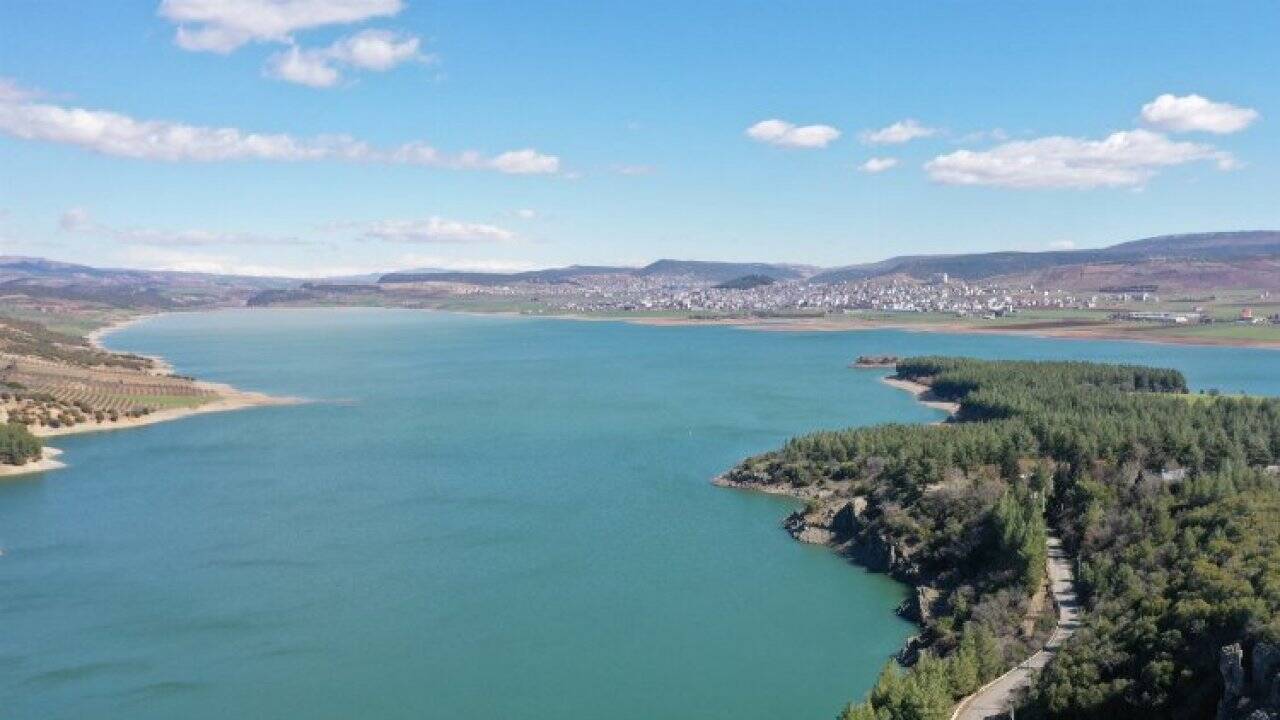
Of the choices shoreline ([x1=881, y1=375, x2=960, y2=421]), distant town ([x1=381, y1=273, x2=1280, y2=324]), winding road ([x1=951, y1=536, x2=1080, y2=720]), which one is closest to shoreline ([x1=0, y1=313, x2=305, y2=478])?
shoreline ([x1=881, y1=375, x2=960, y2=421])

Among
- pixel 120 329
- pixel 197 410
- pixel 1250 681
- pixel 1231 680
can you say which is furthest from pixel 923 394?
pixel 120 329

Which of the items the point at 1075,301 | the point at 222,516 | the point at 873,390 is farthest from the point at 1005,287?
the point at 222,516

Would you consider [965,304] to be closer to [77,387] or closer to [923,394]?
[923,394]

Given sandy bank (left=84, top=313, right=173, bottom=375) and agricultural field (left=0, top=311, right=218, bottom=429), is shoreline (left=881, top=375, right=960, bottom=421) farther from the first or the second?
sandy bank (left=84, top=313, right=173, bottom=375)

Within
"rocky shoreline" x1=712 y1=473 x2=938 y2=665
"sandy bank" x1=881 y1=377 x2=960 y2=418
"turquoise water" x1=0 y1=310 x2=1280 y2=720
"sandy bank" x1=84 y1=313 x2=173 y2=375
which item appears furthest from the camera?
"sandy bank" x1=84 y1=313 x2=173 y2=375

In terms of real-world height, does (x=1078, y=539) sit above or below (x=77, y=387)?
below

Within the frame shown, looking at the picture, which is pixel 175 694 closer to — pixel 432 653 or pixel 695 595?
pixel 432 653
